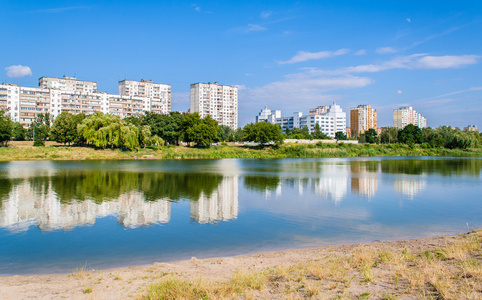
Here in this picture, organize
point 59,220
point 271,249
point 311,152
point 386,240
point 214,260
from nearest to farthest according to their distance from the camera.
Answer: point 214,260
point 271,249
point 386,240
point 59,220
point 311,152

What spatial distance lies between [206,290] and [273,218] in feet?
30.1

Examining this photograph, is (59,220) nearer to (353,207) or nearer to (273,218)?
(273,218)

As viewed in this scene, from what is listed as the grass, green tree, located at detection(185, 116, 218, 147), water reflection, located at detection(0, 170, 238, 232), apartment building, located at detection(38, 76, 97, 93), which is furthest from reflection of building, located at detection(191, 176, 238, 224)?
apartment building, located at detection(38, 76, 97, 93)

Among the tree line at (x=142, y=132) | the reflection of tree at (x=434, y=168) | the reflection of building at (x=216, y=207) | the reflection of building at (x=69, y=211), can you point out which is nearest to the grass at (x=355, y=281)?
the reflection of building at (x=216, y=207)

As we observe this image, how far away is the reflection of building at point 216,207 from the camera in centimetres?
1513

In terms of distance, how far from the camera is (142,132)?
225 ft

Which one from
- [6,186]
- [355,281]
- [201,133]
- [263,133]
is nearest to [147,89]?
[201,133]

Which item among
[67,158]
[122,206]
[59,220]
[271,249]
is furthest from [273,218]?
[67,158]

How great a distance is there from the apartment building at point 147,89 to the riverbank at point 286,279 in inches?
5966

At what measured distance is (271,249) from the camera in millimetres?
10656

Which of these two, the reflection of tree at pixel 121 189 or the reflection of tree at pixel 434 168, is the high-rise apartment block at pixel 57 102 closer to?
the reflection of tree at pixel 121 189

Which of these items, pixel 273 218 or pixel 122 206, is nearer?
pixel 273 218

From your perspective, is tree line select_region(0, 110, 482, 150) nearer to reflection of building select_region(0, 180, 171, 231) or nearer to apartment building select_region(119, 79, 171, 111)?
reflection of building select_region(0, 180, 171, 231)

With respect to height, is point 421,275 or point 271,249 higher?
point 421,275
